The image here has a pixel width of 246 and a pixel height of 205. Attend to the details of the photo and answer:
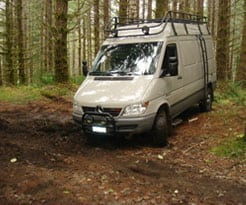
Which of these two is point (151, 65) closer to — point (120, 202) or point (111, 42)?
point (111, 42)

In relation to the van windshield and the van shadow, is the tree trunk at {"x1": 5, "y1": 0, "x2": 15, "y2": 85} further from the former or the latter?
the van shadow

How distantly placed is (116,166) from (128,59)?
2991 mm

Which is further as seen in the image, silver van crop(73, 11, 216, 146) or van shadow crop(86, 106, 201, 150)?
van shadow crop(86, 106, 201, 150)

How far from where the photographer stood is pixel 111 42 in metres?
9.24

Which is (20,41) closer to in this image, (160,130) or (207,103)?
(207,103)

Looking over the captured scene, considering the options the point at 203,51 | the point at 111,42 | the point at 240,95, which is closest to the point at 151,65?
the point at 111,42

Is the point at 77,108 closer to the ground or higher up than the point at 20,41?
closer to the ground

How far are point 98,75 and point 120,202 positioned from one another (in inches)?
162

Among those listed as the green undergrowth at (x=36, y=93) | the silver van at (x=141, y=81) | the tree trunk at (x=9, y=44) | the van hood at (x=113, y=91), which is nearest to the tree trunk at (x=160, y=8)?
the green undergrowth at (x=36, y=93)

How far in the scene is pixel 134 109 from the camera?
24.4 feet

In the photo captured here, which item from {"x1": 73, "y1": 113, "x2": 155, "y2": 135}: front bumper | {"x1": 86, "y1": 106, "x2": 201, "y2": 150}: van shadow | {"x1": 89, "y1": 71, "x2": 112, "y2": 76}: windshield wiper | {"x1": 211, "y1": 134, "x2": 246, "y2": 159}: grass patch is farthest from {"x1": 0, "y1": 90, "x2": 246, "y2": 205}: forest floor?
{"x1": 89, "y1": 71, "x2": 112, "y2": 76}: windshield wiper

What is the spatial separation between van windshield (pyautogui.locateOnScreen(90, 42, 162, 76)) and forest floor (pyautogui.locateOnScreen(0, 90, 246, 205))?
5.36ft

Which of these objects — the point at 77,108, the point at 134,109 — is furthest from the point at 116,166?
the point at 77,108

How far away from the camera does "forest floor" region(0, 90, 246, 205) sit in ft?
17.4
